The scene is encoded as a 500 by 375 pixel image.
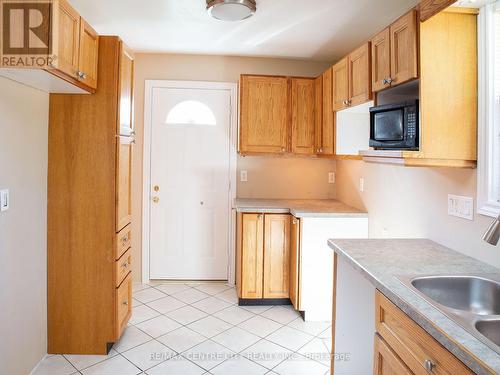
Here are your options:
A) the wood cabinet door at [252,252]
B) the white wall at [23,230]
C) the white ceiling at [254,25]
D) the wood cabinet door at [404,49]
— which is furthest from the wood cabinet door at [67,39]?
the wood cabinet door at [252,252]

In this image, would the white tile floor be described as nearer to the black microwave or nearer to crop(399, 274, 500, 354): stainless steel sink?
crop(399, 274, 500, 354): stainless steel sink

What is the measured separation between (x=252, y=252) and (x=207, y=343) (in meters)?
0.88

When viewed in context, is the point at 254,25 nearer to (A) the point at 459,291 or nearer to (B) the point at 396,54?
(B) the point at 396,54

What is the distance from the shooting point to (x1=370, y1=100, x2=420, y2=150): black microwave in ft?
6.02

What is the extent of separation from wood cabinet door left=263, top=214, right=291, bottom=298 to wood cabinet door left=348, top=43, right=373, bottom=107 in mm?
1180

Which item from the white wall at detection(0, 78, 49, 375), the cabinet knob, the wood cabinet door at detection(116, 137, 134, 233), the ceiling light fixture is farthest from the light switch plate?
the cabinet knob

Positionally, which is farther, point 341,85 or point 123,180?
point 341,85

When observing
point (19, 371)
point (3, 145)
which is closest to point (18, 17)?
point (3, 145)

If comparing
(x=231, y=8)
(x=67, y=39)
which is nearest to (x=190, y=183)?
(x=231, y=8)

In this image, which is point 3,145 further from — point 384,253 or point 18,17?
point 384,253

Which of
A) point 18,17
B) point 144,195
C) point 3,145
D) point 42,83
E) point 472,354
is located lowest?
point 472,354

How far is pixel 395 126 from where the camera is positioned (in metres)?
2.00

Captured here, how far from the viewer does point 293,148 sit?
3.59 m

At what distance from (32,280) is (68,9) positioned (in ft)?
5.12
